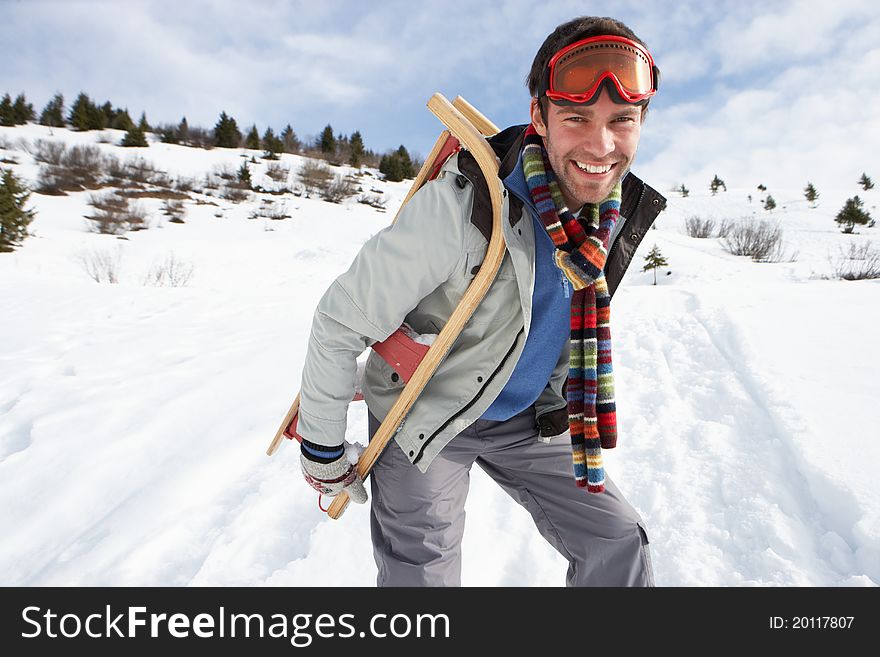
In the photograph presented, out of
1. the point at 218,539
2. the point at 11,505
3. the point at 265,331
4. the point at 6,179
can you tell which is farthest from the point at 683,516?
the point at 6,179

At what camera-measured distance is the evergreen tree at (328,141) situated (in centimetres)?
3512

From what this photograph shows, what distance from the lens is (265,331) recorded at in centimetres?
515

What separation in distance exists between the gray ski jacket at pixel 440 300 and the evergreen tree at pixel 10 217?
14286mm

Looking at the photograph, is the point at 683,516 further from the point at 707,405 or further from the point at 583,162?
the point at 583,162

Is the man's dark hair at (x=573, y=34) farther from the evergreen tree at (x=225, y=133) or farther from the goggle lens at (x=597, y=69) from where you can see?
the evergreen tree at (x=225, y=133)

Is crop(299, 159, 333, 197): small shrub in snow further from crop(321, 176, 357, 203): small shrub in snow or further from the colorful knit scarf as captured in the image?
the colorful knit scarf

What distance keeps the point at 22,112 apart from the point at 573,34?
40.4 m

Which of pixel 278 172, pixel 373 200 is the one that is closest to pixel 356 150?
pixel 278 172

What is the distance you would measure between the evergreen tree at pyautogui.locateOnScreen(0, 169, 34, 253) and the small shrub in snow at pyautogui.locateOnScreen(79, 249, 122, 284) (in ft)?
4.93

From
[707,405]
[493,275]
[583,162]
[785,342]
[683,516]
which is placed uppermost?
[583,162]

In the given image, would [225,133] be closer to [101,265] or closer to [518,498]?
[101,265]

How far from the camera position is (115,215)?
1700cm

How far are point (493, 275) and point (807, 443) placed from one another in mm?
2247
